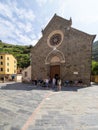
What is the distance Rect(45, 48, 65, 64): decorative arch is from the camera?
26372mm

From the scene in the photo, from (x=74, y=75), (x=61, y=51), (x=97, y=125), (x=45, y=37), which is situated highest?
(x=45, y=37)

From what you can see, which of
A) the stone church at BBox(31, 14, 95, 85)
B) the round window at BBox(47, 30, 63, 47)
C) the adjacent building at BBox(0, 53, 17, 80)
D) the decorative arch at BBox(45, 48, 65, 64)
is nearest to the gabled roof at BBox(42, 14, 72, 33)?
the stone church at BBox(31, 14, 95, 85)

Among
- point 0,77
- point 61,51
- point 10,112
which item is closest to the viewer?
point 10,112

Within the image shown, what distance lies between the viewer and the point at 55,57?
27219 millimetres

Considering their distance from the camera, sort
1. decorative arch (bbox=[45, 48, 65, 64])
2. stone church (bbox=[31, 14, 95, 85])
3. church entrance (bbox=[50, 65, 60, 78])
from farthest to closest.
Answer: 1. church entrance (bbox=[50, 65, 60, 78])
2. decorative arch (bbox=[45, 48, 65, 64])
3. stone church (bbox=[31, 14, 95, 85])

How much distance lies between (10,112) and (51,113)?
2.28 meters

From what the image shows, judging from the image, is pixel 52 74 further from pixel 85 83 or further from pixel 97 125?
pixel 97 125

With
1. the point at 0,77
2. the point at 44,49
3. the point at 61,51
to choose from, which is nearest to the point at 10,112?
the point at 61,51

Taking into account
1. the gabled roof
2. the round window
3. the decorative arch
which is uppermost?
the gabled roof

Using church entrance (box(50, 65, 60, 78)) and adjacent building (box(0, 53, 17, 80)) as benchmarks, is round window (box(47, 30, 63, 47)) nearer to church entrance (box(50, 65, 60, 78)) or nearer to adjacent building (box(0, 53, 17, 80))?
church entrance (box(50, 65, 60, 78))

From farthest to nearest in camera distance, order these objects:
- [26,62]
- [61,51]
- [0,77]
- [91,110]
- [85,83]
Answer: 1. [26,62]
2. [0,77]
3. [61,51]
4. [85,83]
5. [91,110]

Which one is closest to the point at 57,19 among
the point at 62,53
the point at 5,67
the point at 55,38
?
the point at 55,38

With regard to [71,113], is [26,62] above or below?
above

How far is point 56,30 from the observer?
27.9 meters
